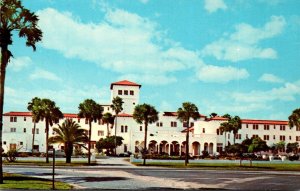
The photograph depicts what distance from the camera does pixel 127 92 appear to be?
13825 cm

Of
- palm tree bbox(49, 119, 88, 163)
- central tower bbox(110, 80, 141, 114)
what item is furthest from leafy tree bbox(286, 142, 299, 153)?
palm tree bbox(49, 119, 88, 163)

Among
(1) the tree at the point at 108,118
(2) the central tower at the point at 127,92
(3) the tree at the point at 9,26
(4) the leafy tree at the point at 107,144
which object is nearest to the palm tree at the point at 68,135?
(3) the tree at the point at 9,26

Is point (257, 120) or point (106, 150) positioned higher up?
point (257, 120)

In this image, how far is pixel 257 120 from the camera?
13525cm

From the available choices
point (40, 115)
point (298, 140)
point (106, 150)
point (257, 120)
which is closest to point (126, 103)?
point (106, 150)

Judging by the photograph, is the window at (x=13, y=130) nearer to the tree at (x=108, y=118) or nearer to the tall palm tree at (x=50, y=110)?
the tree at (x=108, y=118)

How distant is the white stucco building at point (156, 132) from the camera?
118 metres

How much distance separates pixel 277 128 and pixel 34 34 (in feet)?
379

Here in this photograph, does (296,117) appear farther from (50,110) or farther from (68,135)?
(50,110)

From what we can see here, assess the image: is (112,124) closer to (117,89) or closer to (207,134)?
(117,89)

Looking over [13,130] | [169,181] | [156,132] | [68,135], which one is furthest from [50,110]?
[13,130]

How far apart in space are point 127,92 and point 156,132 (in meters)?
17.7

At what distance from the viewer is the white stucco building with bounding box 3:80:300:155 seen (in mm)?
117750

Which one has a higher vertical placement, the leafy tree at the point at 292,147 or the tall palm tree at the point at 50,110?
the tall palm tree at the point at 50,110
